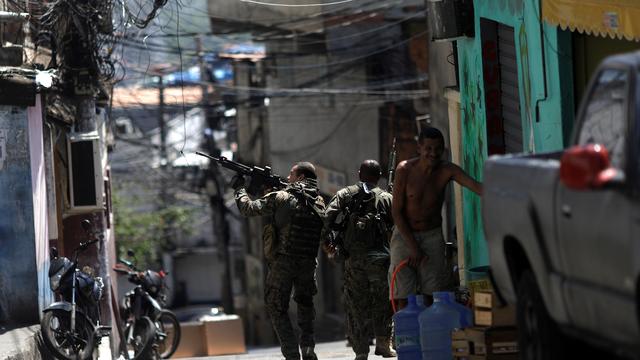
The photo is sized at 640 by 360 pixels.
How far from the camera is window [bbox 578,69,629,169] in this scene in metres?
7.66

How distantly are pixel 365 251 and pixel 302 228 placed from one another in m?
0.79

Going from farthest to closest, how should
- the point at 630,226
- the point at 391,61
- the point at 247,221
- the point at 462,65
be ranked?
the point at 247,221 < the point at 391,61 < the point at 462,65 < the point at 630,226

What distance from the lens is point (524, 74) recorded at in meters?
13.1

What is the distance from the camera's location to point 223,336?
24.7 meters

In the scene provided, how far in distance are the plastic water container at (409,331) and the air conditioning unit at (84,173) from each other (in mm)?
8200

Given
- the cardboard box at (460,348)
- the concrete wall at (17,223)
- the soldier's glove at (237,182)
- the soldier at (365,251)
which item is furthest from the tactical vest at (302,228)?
the concrete wall at (17,223)

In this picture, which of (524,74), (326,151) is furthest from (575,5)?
(326,151)

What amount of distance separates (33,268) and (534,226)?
913cm

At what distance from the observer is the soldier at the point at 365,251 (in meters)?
14.0

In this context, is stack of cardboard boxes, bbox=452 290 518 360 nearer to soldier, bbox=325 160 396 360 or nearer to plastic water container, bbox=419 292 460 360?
plastic water container, bbox=419 292 460 360

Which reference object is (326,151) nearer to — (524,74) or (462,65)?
(462,65)

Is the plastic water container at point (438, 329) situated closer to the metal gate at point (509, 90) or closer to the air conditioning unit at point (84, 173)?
the metal gate at point (509, 90)

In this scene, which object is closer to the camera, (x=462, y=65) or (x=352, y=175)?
(x=462, y=65)

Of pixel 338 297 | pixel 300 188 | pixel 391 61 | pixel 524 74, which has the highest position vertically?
pixel 391 61
